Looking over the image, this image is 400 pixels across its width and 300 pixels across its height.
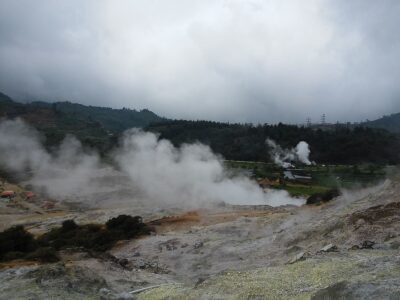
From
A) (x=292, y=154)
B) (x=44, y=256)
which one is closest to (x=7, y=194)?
(x=44, y=256)

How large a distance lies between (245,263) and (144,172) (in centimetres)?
3730

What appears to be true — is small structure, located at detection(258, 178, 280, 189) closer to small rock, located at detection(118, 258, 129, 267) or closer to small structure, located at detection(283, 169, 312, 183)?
small structure, located at detection(283, 169, 312, 183)

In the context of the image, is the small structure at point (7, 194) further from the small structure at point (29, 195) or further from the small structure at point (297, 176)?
the small structure at point (297, 176)

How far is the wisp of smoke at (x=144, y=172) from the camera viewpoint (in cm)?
4719

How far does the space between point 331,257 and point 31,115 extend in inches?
5049

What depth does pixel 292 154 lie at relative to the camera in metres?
96.8

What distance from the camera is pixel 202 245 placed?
24453 millimetres

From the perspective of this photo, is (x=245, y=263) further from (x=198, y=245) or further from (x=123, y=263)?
(x=123, y=263)

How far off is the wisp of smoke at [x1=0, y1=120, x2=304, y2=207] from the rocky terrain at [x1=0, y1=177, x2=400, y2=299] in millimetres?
12939

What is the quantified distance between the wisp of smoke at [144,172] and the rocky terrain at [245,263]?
42.5 feet

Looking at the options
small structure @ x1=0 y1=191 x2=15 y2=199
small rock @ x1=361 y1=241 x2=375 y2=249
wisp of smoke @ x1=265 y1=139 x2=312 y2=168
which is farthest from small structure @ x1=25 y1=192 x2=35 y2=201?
wisp of smoke @ x1=265 y1=139 x2=312 y2=168

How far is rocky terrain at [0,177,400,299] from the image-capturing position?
12688 mm

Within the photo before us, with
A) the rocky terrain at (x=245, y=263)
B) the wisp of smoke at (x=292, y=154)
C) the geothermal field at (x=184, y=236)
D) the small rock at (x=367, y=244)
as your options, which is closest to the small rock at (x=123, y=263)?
the geothermal field at (x=184, y=236)

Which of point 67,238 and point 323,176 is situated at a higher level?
point 323,176
